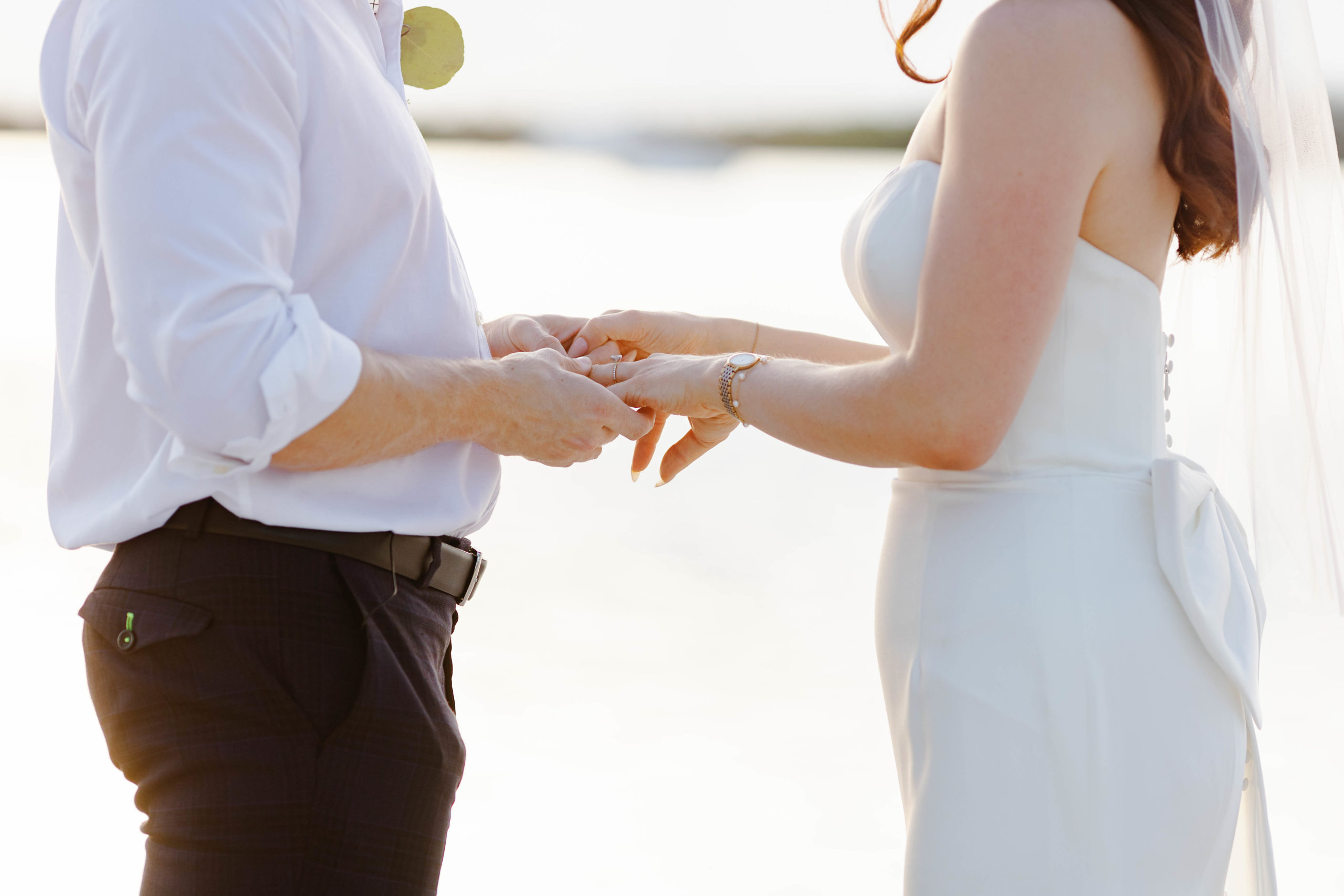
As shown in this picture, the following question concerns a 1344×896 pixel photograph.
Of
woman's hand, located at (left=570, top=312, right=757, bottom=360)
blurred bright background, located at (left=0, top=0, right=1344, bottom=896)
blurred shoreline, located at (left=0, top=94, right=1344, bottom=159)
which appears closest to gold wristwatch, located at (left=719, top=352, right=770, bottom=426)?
woman's hand, located at (left=570, top=312, right=757, bottom=360)

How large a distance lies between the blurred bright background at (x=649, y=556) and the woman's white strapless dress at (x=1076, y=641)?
0.30m

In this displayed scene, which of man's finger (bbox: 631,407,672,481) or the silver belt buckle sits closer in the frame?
the silver belt buckle

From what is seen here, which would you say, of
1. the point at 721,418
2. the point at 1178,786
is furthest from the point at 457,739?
the point at 1178,786

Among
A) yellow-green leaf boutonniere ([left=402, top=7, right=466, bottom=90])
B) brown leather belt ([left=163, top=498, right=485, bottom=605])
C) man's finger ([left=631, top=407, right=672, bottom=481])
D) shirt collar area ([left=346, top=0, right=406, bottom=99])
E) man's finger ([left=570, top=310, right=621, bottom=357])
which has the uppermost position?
yellow-green leaf boutonniere ([left=402, top=7, right=466, bottom=90])

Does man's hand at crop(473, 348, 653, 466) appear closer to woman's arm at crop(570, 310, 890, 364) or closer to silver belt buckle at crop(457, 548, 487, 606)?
silver belt buckle at crop(457, 548, 487, 606)

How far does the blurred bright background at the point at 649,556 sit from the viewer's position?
9.11ft

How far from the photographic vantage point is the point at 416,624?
1090 mm

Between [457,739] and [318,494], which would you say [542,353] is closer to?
[318,494]

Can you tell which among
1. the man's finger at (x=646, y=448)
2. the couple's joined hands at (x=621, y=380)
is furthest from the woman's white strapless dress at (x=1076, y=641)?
the man's finger at (x=646, y=448)

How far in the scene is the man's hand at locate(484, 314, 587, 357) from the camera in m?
1.42

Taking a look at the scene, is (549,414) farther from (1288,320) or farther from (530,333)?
(1288,320)

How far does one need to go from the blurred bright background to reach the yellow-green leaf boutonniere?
550 mm

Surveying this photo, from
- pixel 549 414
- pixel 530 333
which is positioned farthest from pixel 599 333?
pixel 549 414

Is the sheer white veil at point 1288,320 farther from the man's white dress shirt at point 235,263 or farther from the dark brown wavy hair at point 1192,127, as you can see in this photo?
the man's white dress shirt at point 235,263
